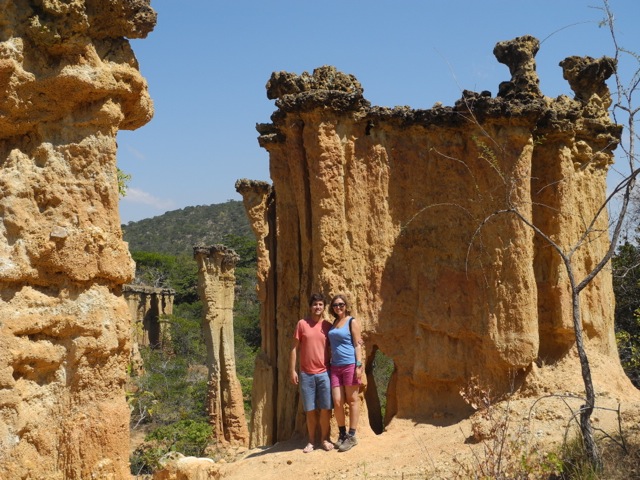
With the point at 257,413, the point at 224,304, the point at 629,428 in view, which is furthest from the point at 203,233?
the point at 629,428

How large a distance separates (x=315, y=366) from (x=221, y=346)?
10.3 metres

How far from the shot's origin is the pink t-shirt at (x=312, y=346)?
24.2 feet

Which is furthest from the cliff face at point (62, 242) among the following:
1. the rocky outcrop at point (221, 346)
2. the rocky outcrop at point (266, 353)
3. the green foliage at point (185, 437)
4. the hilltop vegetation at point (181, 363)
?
the rocky outcrop at point (221, 346)

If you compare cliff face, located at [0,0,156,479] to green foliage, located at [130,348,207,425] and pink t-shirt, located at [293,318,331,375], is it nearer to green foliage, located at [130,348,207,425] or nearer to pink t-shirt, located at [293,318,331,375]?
pink t-shirt, located at [293,318,331,375]

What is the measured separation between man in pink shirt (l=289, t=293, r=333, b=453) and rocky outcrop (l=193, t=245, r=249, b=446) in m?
9.47

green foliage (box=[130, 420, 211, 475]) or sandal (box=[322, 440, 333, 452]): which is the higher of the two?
sandal (box=[322, 440, 333, 452])

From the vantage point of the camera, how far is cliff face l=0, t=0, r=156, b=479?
13.6ft

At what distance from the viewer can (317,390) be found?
751cm

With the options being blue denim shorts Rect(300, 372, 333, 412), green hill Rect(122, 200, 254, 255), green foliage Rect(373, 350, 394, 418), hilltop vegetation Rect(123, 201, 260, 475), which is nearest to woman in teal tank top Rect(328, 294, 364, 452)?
blue denim shorts Rect(300, 372, 333, 412)

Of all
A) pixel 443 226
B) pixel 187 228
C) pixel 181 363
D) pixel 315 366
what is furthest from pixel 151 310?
pixel 187 228

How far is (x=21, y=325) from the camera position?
4121 millimetres

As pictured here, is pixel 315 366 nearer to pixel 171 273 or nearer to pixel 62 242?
pixel 62 242

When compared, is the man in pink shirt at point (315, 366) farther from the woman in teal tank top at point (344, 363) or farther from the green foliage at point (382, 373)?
the green foliage at point (382, 373)

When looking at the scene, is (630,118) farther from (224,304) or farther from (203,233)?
(203,233)
